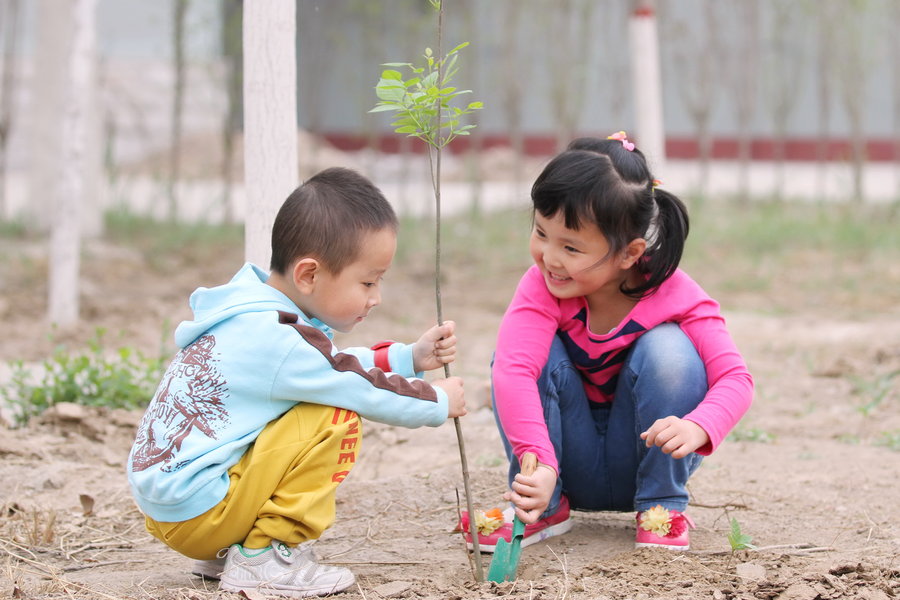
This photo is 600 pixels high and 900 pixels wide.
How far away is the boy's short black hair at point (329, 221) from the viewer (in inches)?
87.0

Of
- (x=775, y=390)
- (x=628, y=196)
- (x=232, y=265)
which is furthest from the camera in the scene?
(x=232, y=265)

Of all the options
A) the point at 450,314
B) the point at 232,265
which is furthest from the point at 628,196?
the point at 232,265

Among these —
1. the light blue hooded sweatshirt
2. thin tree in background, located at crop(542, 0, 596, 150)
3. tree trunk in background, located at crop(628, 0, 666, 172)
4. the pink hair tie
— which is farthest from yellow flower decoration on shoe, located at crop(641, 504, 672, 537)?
thin tree in background, located at crop(542, 0, 596, 150)

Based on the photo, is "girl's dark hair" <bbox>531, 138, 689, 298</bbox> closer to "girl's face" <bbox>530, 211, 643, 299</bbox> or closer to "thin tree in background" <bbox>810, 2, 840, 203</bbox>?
"girl's face" <bbox>530, 211, 643, 299</bbox>

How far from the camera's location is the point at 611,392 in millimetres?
2658

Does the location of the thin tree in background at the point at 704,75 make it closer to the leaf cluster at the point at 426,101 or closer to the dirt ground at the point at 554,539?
the dirt ground at the point at 554,539

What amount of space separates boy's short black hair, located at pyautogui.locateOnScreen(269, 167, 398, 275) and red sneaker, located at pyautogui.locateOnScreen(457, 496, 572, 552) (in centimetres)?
79

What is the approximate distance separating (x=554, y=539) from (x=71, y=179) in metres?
3.32

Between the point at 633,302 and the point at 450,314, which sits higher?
the point at 633,302

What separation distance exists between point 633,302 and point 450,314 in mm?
3494

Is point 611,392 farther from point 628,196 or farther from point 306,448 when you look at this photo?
point 306,448

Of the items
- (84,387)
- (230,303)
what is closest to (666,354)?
(230,303)

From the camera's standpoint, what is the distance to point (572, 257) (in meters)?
2.40

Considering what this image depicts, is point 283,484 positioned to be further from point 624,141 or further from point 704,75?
point 704,75
